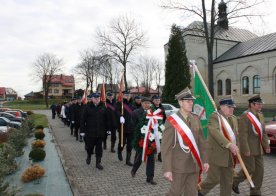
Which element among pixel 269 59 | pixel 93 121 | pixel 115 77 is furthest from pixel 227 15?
pixel 115 77

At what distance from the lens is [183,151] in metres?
4.23

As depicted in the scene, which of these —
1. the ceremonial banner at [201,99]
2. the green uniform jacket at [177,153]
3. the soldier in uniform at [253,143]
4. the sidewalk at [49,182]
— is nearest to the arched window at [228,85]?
the sidewalk at [49,182]

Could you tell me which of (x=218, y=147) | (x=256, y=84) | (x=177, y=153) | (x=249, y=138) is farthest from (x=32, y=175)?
(x=256, y=84)

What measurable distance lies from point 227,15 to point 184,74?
14337mm

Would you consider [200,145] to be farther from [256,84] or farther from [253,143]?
[256,84]

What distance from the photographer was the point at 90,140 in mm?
8477

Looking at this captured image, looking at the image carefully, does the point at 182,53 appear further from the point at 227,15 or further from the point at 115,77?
the point at 115,77

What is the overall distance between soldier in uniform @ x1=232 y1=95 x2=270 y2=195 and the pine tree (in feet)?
107

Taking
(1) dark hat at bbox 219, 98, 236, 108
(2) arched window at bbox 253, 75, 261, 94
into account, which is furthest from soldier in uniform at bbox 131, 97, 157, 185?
(2) arched window at bbox 253, 75, 261, 94

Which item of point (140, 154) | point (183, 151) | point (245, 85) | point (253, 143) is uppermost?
point (245, 85)

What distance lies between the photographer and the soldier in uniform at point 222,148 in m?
4.93

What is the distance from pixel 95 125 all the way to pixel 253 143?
4316 millimetres

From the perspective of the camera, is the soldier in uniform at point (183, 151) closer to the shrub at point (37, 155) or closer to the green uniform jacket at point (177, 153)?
the green uniform jacket at point (177, 153)

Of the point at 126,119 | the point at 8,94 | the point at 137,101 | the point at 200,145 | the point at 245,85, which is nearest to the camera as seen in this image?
the point at 200,145
